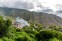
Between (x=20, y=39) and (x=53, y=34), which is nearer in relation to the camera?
(x=20, y=39)

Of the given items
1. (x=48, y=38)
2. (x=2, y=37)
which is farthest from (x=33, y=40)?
(x=2, y=37)

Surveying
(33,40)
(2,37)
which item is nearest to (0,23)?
(2,37)

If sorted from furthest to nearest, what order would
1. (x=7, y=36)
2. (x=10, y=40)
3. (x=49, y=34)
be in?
(x=49, y=34)
(x=7, y=36)
(x=10, y=40)

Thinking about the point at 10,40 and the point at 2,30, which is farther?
the point at 2,30

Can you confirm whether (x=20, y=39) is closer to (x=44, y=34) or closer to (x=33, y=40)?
(x=33, y=40)

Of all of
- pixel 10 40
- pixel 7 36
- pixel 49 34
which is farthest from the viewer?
pixel 49 34

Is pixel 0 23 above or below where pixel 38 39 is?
above

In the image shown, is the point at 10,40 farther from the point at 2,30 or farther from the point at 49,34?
the point at 49,34
